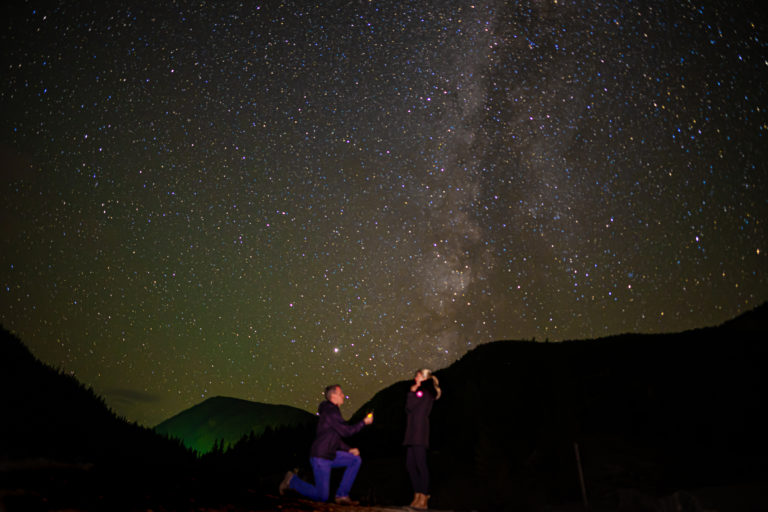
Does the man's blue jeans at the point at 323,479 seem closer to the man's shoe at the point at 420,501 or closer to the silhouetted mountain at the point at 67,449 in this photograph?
the man's shoe at the point at 420,501

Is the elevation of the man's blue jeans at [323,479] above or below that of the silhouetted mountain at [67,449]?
below

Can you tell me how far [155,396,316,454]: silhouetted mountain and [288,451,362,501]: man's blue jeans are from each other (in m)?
76.5

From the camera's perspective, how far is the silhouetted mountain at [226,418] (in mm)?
79812

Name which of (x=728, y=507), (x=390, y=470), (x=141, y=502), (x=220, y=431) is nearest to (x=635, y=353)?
(x=390, y=470)

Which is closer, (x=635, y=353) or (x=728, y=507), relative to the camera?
(x=728, y=507)

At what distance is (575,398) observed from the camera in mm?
32719

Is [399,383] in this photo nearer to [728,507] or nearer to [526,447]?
[526,447]

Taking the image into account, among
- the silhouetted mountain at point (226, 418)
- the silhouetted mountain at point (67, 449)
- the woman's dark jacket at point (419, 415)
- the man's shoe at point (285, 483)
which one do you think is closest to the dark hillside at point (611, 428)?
the woman's dark jacket at point (419, 415)

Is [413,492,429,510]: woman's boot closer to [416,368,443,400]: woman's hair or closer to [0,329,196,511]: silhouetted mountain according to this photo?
[416,368,443,400]: woman's hair

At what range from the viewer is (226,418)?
278 feet

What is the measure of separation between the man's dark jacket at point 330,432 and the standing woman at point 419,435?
986 mm

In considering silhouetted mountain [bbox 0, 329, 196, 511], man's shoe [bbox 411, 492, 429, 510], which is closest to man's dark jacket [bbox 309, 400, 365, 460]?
man's shoe [bbox 411, 492, 429, 510]

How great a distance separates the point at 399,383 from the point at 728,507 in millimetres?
58866

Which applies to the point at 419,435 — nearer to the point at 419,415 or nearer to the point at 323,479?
the point at 419,415
